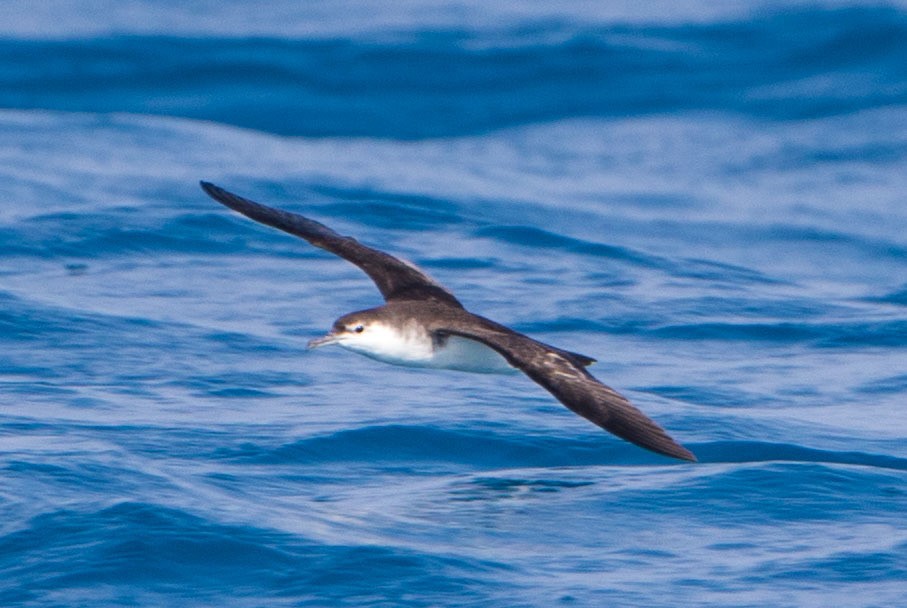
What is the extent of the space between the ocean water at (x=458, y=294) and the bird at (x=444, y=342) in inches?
32.8

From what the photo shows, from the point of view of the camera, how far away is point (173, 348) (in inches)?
497

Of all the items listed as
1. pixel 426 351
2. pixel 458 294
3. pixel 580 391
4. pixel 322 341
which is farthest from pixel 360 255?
pixel 458 294

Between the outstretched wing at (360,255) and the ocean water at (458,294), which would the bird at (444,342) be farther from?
the ocean water at (458,294)

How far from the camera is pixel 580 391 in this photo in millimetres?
8117

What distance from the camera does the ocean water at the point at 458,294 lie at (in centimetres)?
853

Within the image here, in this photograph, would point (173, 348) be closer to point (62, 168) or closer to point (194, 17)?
point (62, 168)

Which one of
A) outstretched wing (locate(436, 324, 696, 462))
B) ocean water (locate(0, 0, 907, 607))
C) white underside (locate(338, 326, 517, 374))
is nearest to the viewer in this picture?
outstretched wing (locate(436, 324, 696, 462))

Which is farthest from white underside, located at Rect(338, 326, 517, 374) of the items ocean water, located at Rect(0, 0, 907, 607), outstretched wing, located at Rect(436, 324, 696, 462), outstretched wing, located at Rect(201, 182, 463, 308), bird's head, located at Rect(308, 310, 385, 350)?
outstretched wing, located at Rect(201, 182, 463, 308)

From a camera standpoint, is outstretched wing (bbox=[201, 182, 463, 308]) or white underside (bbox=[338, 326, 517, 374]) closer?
white underside (bbox=[338, 326, 517, 374])

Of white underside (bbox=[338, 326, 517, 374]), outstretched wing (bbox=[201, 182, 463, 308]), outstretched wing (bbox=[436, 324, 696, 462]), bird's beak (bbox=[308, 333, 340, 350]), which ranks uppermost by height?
outstretched wing (bbox=[201, 182, 463, 308])

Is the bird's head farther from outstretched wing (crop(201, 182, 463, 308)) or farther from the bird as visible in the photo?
outstretched wing (crop(201, 182, 463, 308))

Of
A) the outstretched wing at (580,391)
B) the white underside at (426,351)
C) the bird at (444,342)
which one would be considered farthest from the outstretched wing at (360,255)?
the outstretched wing at (580,391)

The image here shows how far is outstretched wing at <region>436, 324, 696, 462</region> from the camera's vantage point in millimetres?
7754

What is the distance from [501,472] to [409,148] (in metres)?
11.1
